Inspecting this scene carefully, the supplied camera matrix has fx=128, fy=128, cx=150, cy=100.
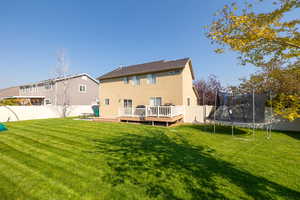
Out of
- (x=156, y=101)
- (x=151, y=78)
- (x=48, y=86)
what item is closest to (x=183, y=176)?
(x=156, y=101)

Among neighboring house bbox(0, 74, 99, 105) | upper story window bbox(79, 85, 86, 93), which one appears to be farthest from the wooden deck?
upper story window bbox(79, 85, 86, 93)

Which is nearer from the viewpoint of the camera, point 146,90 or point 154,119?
point 154,119

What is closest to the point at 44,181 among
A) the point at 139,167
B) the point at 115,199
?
the point at 115,199

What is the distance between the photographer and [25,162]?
3.62 meters

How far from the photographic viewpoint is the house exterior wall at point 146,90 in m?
11.8

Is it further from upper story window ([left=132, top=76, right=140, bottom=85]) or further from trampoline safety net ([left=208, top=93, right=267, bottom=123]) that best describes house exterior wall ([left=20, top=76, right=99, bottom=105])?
trampoline safety net ([left=208, top=93, right=267, bottom=123])

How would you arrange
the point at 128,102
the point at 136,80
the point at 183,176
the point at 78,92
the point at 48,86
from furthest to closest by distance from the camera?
the point at 48,86 < the point at 78,92 < the point at 128,102 < the point at 136,80 < the point at 183,176

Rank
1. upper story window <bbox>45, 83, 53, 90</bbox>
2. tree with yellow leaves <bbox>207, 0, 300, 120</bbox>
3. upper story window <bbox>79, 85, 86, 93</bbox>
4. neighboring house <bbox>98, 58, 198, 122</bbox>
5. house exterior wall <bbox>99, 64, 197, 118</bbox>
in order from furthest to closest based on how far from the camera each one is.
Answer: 1. upper story window <bbox>79, 85, 86, 93</bbox>
2. upper story window <bbox>45, 83, 53, 90</bbox>
3. house exterior wall <bbox>99, 64, 197, 118</bbox>
4. neighboring house <bbox>98, 58, 198, 122</bbox>
5. tree with yellow leaves <bbox>207, 0, 300, 120</bbox>

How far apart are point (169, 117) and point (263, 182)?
272 inches

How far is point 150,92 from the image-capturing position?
13.1 m

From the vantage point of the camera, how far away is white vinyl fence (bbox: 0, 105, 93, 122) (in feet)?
43.3

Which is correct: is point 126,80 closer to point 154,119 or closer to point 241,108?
point 154,119

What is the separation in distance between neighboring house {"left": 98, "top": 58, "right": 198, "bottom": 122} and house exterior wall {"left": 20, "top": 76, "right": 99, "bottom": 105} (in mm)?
7020

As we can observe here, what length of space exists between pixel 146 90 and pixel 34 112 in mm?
13693
